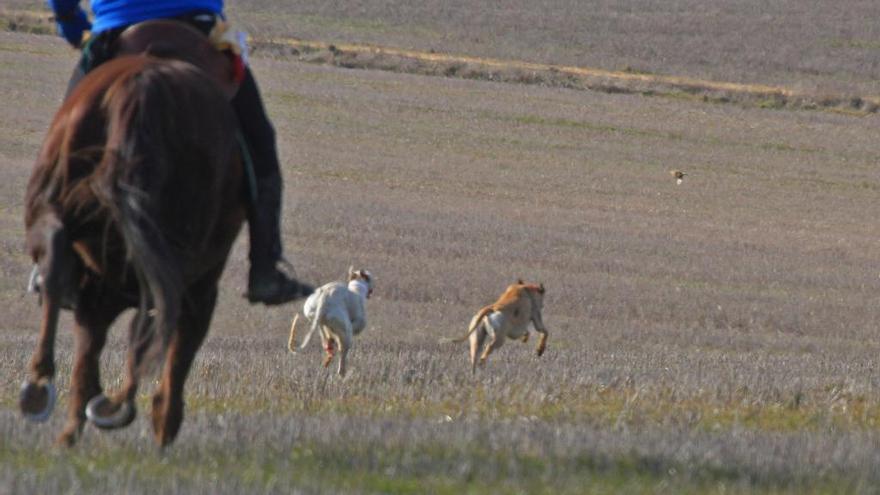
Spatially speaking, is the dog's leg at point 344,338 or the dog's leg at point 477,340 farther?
the dog's leg at point 477,340

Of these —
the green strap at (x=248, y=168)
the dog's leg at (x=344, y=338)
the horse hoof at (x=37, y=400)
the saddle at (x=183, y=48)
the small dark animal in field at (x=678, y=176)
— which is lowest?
the small dark animal in field at (x=678, y=176)

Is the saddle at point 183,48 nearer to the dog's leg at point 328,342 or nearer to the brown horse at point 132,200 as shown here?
the brown horse at point 132,200

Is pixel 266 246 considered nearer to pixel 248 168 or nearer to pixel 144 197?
pixel 248 168

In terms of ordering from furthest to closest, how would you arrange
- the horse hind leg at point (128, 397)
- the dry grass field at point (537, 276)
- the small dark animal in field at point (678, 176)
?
the small dark animal in field at point (678, 176) → the dry grass field at point (537, 276) → the horse hind leg at point (128, 397)

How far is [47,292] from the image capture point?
222 inches

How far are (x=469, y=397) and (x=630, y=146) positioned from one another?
29651mm

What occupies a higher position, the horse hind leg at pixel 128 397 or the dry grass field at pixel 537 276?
the horse hind leg at pixel 128 397

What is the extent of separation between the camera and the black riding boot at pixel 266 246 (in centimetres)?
647

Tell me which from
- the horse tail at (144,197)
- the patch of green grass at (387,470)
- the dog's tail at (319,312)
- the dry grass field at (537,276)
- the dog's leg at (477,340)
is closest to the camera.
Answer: the patch of green grass at (387,470)

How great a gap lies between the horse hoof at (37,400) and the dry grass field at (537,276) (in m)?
0.19

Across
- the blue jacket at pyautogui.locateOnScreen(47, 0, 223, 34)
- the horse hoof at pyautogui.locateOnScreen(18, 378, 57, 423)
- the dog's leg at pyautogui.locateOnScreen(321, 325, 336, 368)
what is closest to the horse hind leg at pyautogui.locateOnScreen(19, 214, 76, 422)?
the horse hoof at pyautogui.locateOnScreen(18, 378, 57, 423)

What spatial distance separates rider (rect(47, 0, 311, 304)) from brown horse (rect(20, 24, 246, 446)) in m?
0.26

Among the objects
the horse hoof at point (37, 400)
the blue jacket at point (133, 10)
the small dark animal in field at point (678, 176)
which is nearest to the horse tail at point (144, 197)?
the horse hoof at point (37, 400)

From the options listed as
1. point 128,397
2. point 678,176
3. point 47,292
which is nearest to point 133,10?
point 47,292
